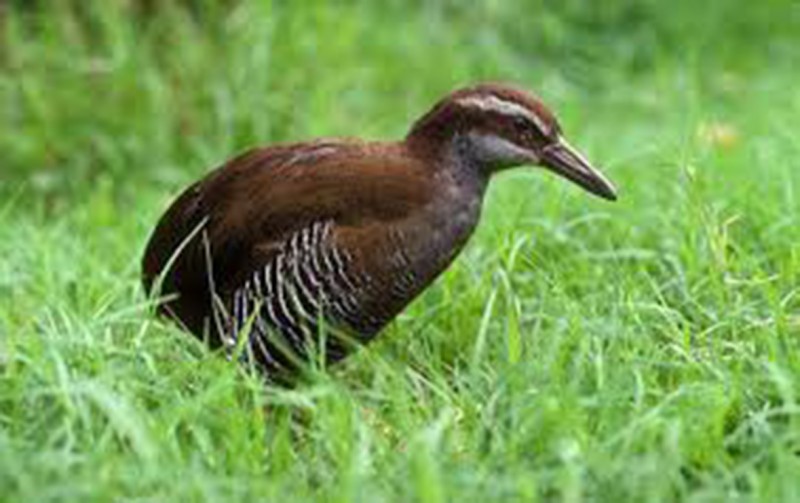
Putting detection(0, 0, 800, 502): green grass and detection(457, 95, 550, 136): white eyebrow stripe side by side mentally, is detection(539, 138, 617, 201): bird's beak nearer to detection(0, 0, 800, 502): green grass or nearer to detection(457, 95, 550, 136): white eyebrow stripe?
detection(457, 95, 550, 136): white eyebrow stripe

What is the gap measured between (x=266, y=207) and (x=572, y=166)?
2.73ft

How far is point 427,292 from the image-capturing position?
17.5 ft

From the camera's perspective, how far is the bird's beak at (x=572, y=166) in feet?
15.5

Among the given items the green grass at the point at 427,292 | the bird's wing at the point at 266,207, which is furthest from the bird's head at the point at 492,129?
the green grass at the point at 427,292

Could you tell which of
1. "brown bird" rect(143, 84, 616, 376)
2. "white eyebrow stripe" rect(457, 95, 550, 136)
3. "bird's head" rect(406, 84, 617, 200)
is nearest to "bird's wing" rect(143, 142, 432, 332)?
"brown bird" rect(143, 84, 616, 376)

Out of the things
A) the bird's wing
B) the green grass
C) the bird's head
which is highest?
the bird's head

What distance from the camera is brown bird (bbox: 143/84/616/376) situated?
15.0 feet

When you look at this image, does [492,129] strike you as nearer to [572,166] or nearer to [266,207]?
[572,166]

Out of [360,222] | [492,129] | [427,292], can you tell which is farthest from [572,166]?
[427,292]

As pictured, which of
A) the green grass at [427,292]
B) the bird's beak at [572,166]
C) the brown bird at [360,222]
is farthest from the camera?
the bird's beak at [572,166]

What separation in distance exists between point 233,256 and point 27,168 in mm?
3002

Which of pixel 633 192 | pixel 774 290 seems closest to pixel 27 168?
pixel 633 192

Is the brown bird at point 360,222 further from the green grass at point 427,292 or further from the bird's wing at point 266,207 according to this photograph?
the green grass at point 427,292

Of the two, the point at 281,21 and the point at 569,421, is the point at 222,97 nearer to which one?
the point at 281,21
